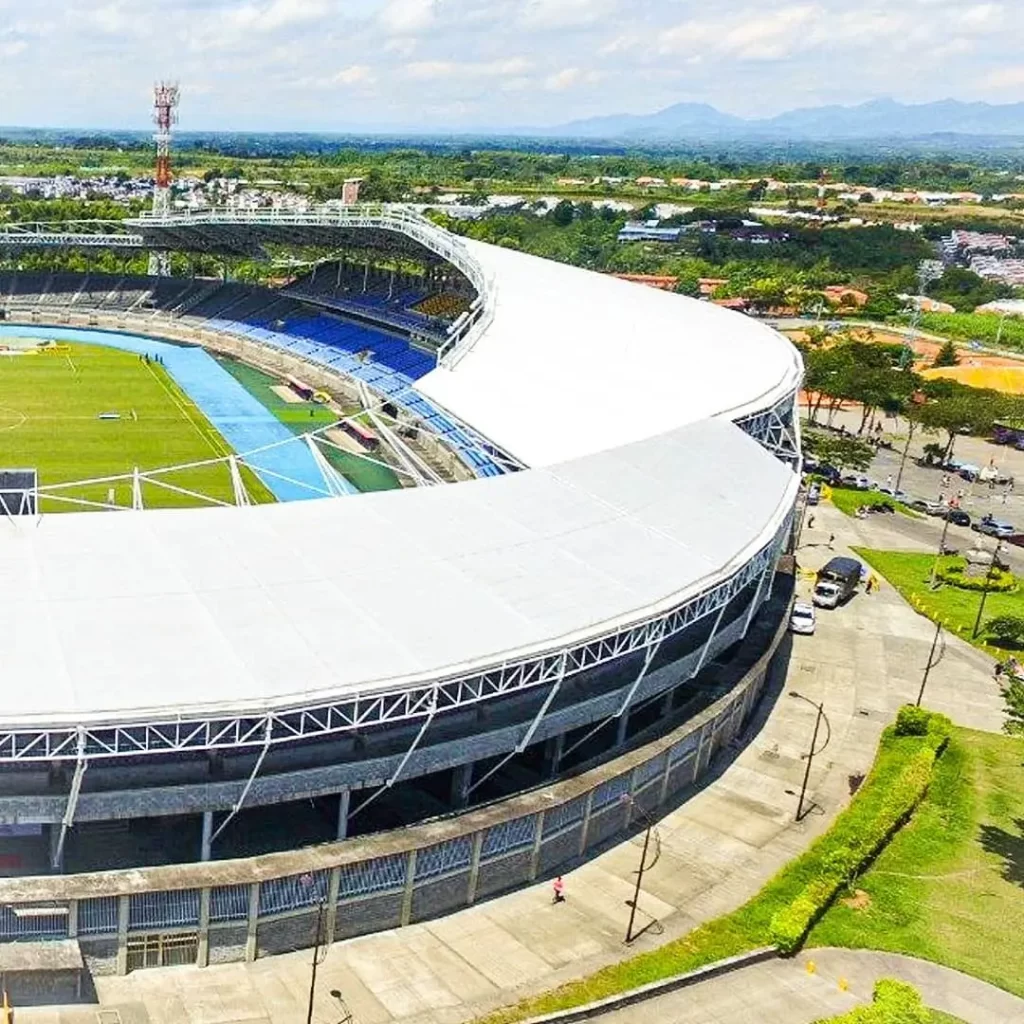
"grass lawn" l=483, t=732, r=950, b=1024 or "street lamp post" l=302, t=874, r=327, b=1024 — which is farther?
"grass lawn" l=483, t=732, r=950, b=1024

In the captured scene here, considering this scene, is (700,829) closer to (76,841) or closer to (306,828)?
(306,828)

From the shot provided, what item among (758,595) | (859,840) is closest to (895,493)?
(758,595)

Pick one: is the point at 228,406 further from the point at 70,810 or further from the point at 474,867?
the point at 70,810

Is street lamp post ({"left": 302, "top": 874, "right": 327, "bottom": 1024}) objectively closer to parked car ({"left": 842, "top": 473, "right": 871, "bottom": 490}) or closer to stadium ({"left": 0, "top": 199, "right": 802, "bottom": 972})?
stadium ({"left": 0, "top": 199, "right": 802, "bottom": 972})

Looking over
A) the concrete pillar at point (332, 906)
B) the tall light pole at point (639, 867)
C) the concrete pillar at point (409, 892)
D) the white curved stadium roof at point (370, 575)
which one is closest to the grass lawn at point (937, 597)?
the white curved stadium roof at point (370, 575)

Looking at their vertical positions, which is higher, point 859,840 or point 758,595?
point 758,595

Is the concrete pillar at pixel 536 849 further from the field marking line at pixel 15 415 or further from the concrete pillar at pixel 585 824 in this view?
the field marking line at pixel 15 415

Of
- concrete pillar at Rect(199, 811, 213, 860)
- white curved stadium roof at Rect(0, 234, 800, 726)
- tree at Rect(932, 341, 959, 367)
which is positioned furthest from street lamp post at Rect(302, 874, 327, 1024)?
tree at Rect(932, 341, 959, 367)
